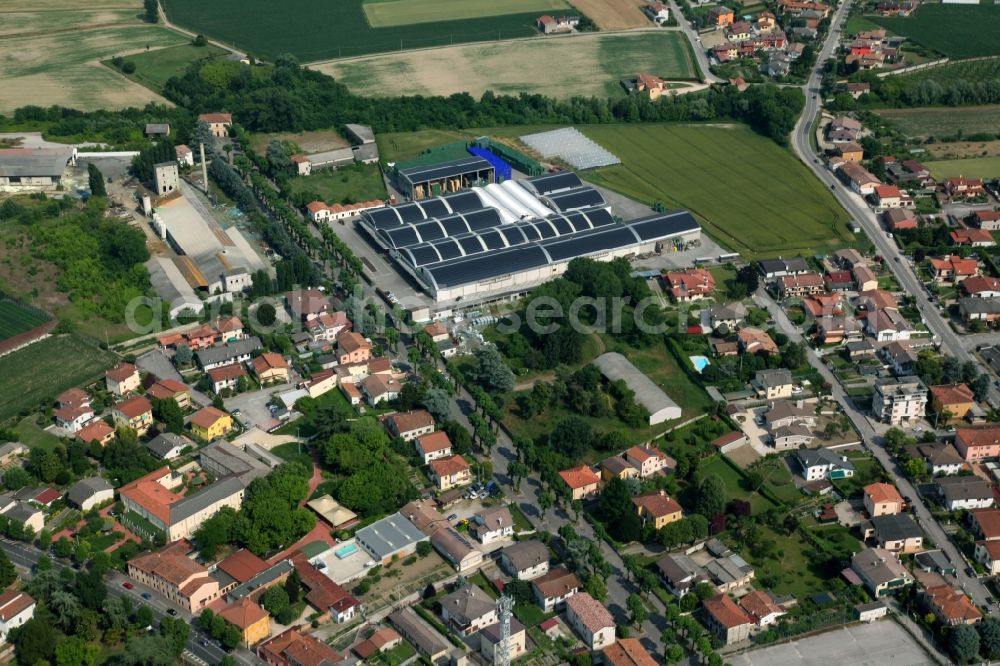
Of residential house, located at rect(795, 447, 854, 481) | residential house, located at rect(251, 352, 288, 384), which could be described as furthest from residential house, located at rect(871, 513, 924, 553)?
residential house, located at rect(251, 352, 288, 384)

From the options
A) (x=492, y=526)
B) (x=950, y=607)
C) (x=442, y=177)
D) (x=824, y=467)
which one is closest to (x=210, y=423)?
(x=492, y=526)

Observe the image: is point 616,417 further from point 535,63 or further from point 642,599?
point 535,63

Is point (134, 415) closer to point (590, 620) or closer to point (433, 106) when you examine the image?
point (590, 620)

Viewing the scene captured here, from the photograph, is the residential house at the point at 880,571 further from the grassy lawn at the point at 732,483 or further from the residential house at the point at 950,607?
the grassy lawn at the point at 732,483

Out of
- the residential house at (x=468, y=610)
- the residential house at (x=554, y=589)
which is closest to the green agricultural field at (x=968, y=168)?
the residential house at (x=554, y=589)

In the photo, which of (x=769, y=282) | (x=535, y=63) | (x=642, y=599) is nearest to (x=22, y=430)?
(x=642, y=599)
